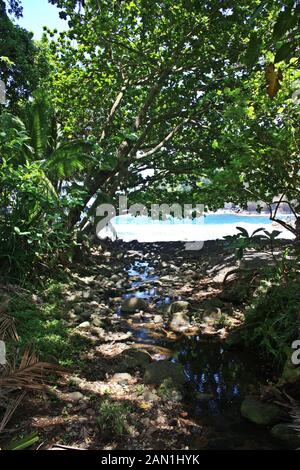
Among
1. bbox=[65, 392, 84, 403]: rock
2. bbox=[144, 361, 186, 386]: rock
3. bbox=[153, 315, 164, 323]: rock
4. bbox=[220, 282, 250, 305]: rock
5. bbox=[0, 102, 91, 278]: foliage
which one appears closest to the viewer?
bbox=[65, 392, 84, 403]: rock

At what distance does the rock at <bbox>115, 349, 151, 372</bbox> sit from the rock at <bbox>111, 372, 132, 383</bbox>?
6.7 inches

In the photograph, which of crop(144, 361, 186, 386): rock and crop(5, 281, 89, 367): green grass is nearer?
crop(144, 361, 186, 386): rock

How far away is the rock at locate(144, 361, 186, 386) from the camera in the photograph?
12.3ft

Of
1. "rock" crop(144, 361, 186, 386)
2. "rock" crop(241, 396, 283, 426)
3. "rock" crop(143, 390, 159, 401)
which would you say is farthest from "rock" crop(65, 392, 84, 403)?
"rock" crop(241, 396, 283, 426)

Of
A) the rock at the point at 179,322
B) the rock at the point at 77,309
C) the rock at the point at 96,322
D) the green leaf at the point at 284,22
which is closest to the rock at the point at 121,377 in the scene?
the rock at the point at 96,322

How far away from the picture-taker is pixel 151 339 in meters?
5.03

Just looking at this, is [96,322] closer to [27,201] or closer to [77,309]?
[77,309]

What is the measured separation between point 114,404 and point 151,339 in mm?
1887

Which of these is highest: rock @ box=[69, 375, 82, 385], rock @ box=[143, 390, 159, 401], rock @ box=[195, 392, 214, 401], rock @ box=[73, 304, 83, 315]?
rock @ box=[73, 304, 83, 315]

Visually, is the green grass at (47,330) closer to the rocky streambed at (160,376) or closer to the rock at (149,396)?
the rocky streambed at (160,376)

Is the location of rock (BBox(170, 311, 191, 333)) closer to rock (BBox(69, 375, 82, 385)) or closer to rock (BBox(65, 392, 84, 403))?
rock (BBox(69, 375, 82, 385))

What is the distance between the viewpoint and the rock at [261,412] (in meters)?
3.11

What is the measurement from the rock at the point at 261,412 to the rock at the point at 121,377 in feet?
3.92

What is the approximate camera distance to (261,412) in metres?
A: 3.16
